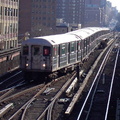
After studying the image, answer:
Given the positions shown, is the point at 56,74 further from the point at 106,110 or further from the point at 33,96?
the point at 106,110

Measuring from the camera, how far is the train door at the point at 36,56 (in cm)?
2016

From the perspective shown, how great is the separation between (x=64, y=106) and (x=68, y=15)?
125232 mm

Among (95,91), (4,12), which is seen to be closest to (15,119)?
(95,91)

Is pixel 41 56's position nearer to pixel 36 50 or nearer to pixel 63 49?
pixel 36 50

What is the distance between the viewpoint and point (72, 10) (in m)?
138

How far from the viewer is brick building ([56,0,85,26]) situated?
13612cm

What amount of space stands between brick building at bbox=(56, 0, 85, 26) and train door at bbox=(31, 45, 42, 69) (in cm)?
11531

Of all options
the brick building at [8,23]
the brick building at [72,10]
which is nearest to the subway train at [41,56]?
the brick building at [8,23]

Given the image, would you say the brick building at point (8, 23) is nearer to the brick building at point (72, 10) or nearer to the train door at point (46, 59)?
the train door at point (46, 59)

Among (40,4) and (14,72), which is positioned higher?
(40,4)

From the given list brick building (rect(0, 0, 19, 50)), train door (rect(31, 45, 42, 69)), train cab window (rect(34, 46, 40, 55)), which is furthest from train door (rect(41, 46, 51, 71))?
brick building (rect(0, 0, 19, 50))

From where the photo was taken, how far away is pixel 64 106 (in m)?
15.1

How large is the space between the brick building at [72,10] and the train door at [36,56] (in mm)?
115305

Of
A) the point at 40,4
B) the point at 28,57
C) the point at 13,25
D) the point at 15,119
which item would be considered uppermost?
the point at 40,4
